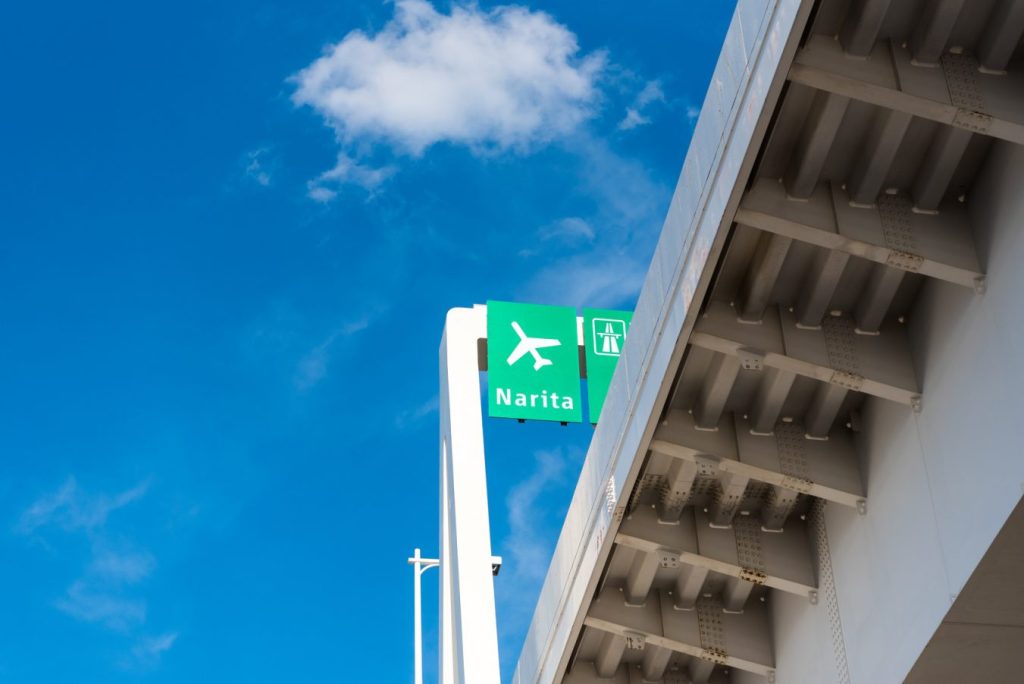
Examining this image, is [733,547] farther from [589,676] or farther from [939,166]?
[939,166]

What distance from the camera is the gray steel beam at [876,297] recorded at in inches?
360

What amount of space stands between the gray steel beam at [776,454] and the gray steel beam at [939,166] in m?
2.23

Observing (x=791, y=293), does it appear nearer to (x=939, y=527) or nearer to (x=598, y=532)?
(x=939, y=527)

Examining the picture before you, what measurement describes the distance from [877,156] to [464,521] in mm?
11550

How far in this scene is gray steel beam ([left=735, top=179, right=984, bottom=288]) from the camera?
27.6 feet

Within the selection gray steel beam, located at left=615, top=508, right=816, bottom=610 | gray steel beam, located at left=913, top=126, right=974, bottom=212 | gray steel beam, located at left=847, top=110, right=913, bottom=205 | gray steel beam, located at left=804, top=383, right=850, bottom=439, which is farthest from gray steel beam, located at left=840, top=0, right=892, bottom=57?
gray steel beam, located at left=615, top=508, right=816, bottom=610

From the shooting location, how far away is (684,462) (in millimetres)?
10359

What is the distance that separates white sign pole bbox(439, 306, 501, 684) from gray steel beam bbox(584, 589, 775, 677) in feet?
21.8

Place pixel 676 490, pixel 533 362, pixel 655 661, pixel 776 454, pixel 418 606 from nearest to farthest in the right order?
1. pixel 776 454
2. pixel 676 490
3. pixel 655 661
4. pixel 533 362
5. pixel 418 606

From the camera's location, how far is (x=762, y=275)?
30.3 ft

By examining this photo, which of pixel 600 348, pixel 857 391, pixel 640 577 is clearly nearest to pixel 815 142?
pixel 857 391

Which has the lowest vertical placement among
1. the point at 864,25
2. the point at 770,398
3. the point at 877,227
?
the point at 770,398

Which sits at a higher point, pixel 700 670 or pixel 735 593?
pixel 735 593

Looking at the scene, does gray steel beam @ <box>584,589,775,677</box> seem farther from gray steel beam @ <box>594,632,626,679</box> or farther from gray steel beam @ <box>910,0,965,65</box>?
gray steel beam @ <box>910,0,965,65</box>
